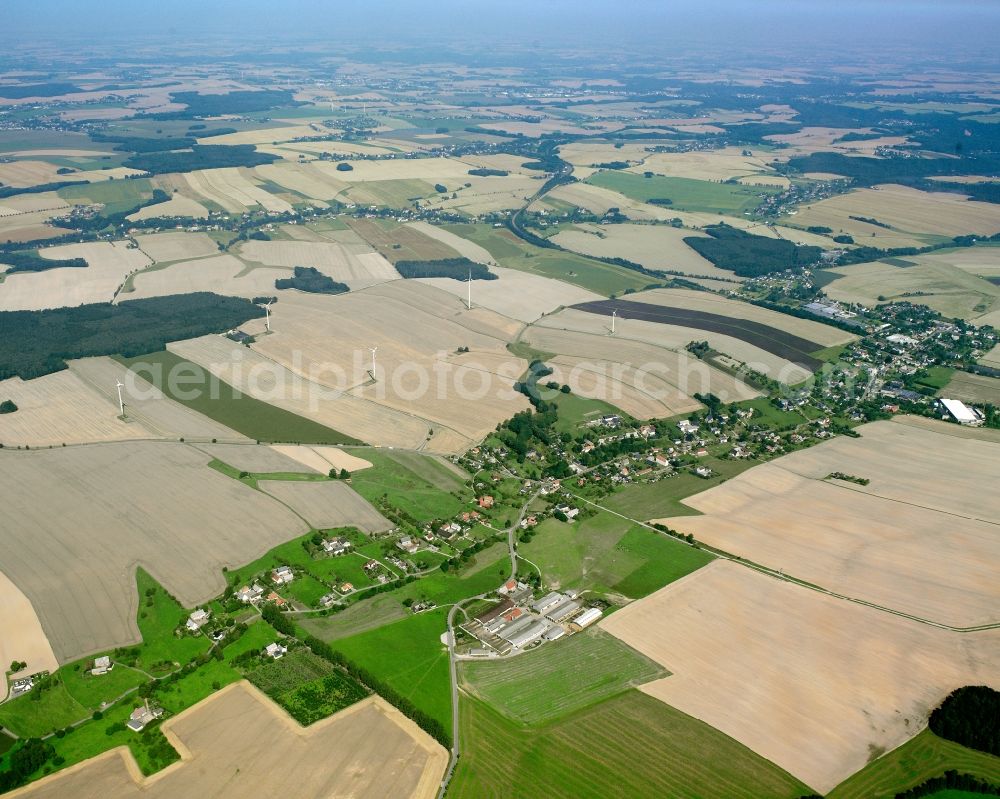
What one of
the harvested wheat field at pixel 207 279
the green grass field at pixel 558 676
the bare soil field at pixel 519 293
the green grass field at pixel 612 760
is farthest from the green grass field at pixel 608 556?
the harvested wheat field at pixel 207 279

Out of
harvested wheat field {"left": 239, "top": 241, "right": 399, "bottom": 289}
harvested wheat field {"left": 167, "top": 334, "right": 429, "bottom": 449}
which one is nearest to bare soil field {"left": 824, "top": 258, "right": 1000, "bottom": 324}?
harvested wheat field {"left": 239, "top": 241, "right": 399, "bottom": 289}

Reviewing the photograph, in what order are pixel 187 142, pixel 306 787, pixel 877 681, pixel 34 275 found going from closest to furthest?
pixel 306 787 → pixel 877 681 → pixel 34 275 → pixel 187 142

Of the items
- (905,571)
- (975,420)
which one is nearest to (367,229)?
Result: (975,420)

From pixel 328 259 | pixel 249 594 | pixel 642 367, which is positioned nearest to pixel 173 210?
pixel 328 259

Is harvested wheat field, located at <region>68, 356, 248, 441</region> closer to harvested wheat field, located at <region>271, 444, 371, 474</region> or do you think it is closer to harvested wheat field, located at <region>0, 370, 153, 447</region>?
harvested wheat field, located at <region>0, 370, 153, 447</region>

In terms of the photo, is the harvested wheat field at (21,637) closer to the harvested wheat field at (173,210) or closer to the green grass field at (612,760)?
the green grass field at (612,760)

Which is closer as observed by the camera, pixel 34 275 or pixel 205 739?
pixel 205 739

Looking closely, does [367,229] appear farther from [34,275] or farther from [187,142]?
[187,142]

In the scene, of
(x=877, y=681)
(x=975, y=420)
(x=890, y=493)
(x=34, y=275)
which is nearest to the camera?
(x=877, y=681)
